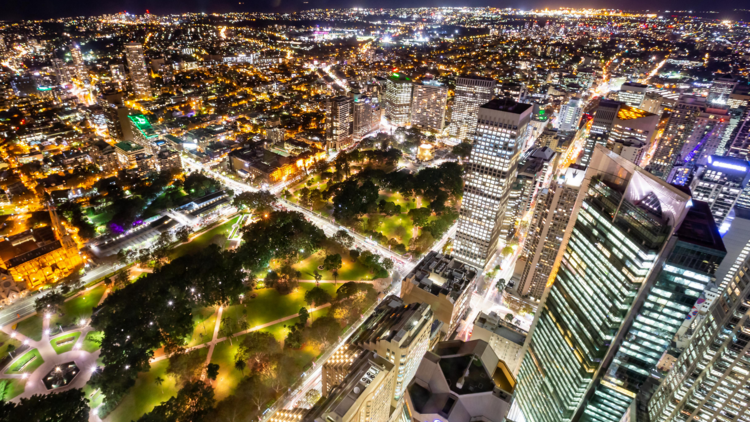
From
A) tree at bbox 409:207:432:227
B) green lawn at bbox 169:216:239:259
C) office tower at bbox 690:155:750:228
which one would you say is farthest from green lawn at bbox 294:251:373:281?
office tower at bbox 690:155:750:228

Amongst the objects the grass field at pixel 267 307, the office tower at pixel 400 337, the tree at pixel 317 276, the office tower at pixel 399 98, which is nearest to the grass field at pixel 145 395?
the grass field at pixel 267 307

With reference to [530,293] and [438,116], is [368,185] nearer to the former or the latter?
[530,293]

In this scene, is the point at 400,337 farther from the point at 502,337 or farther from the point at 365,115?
the point at 365,115

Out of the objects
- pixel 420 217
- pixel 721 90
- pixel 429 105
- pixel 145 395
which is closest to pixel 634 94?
pixel 721 90

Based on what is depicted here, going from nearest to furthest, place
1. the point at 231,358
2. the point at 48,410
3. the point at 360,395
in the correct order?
the point at 360,395, the point at 48,410, the point at 231,358

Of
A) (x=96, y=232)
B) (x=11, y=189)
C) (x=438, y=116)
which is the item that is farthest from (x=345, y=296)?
(x=438, y=116)
